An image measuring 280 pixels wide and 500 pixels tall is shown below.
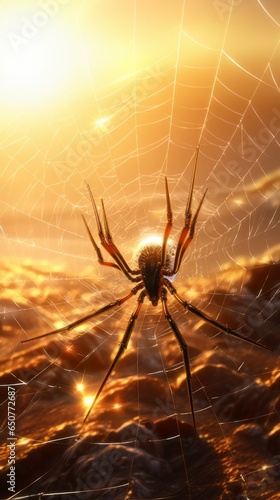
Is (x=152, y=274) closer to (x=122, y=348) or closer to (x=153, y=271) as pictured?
(x=153, y=271)

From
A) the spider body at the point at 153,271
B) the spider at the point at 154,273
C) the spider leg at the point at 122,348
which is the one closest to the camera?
the spider leg at the point at 122,348

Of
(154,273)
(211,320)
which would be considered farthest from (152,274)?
(211,320)

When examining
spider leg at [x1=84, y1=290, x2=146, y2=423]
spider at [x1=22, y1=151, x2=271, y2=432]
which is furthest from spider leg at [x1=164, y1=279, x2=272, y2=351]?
spider leg at [x1=84, y1=290, x2=146, y2=423]

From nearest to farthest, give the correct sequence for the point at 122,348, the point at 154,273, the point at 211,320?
the point at 122,348 < the point at 211,320 < the point at 154,273

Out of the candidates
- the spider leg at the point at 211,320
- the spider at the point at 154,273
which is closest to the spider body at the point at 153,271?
the spider at the point at 154,273

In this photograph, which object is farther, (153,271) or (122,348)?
(153,271)

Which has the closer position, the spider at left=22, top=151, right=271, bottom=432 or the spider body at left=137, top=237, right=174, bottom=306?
the spider at left=22, top=151, right=271, bottom=432

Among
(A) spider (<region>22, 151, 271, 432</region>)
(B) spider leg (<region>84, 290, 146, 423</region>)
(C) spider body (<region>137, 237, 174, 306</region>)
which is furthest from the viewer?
→ (C) spider body (<region>137, 237, 174, 306</region>)

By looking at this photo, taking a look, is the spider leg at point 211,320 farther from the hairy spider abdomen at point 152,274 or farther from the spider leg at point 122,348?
the spider leg at point 122,348

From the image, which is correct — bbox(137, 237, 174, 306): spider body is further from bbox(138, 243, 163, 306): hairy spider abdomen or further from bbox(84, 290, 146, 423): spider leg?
bbox(84, 290, 146, 423): spider leg

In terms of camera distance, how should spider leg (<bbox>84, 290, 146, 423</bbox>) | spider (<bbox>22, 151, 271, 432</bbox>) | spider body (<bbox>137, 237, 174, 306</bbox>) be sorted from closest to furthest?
spider leg (<bbox>84, 290, 146, 423</bbox>), spider (<bbox>22, 151, 271, 432</bbox>), spider body (<bbox>137, 237, 174, 306</bbox>)

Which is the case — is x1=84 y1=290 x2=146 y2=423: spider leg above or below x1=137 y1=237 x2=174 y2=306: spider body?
below

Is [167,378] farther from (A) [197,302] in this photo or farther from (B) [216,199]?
(B) [216,199]
